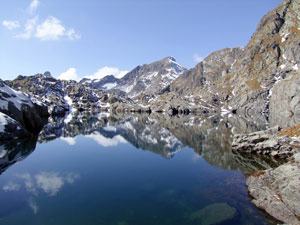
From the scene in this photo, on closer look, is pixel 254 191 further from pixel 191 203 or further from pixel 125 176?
pixel 125 176

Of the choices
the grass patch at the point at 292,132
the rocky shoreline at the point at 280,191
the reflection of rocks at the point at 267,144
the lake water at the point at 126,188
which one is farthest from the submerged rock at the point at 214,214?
the grass patch at the point at 292,132

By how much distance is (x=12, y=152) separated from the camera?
41.4 metres

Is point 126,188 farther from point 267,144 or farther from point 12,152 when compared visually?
point 12,152

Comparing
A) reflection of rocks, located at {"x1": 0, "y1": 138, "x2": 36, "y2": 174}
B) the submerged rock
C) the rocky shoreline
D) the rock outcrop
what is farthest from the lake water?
the rock outcrop

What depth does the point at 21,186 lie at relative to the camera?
2581 centimetres

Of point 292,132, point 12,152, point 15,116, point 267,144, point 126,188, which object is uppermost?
point 15,116

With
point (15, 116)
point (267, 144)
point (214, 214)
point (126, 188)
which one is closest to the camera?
point (214, 214)

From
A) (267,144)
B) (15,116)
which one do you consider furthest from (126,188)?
(15,116)

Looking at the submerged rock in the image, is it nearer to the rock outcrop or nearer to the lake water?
the lake water

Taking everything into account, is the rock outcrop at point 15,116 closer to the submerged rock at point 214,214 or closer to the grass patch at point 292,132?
the submerged rock at point 214,214

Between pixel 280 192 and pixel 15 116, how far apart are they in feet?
222

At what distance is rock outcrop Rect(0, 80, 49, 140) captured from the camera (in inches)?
1946

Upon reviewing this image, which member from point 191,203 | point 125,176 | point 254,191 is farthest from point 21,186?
point 254,191

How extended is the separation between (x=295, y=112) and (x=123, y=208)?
135993mm
